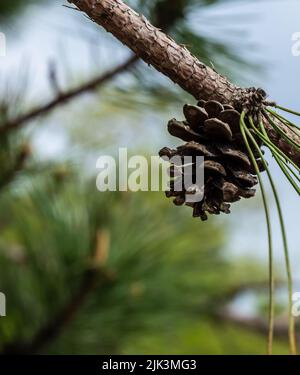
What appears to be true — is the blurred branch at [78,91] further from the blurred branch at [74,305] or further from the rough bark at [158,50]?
the rough bark at [158,50]

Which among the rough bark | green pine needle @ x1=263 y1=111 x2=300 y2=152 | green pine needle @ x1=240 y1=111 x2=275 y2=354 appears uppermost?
the rough bark

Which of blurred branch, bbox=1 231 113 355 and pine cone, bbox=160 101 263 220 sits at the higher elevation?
blurred branch, bbox=1 231 113 355

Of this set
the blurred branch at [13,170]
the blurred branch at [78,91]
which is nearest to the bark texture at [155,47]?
the blurred branch at [78,91]

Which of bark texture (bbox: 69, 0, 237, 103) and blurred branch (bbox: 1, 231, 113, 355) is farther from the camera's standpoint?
blurred branch (bbox: 1, 231, 113, 355)

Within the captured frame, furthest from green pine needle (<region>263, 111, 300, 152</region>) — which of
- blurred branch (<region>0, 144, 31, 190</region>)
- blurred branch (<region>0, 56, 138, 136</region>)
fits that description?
blurred branch (<region>0, 144, 31, 190</region>)

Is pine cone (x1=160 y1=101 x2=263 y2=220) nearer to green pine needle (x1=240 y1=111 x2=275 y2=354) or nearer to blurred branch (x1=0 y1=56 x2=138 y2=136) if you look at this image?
green pine needle (x1=240 y1=111 x2=275 y2=354)

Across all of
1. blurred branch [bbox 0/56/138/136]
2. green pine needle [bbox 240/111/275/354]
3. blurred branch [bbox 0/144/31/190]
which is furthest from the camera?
blurred branch [bbox 0/144/31/190]
